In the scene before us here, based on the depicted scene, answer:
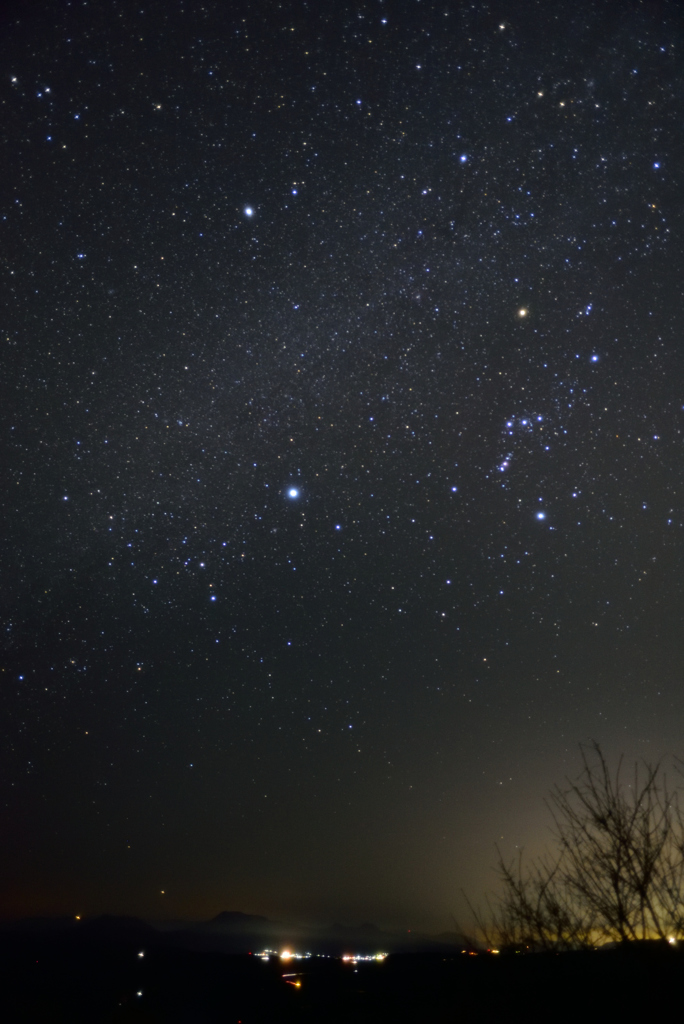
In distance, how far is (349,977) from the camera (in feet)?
23.4

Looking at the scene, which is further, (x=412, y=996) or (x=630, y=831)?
(x=630, y=831)

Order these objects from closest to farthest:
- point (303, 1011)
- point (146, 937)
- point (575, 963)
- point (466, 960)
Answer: point (575, 963)
point (466, 960)
point (303, 1011)
point (146, 937)

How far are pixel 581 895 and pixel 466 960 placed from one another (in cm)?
201

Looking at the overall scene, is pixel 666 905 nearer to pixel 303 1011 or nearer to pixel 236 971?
pixel 303 1011

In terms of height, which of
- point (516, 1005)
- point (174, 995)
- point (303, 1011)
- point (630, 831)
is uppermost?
point (630, 831)

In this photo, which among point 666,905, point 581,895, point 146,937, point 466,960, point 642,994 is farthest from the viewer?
point 146,937

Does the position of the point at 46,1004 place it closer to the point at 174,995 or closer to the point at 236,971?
the point at 174,995

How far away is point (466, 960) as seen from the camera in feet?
17.9

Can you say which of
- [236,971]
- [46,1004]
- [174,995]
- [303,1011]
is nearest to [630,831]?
[303,1011]

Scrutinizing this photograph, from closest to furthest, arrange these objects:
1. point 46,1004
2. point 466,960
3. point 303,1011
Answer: point 466,960
point 303,1011
point 46,1004

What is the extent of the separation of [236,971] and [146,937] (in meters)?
186

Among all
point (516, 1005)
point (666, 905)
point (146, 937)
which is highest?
point (666, 905)

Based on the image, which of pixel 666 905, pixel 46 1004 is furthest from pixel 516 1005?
pixel 46 1004

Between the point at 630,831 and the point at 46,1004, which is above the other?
the point at 630,831
